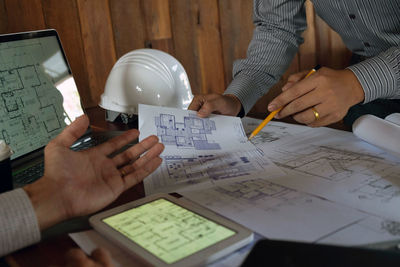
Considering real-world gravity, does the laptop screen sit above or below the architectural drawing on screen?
above

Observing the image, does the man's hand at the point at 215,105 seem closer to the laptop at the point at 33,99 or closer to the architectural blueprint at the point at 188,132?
the architectural blueprint at the point at 188,132

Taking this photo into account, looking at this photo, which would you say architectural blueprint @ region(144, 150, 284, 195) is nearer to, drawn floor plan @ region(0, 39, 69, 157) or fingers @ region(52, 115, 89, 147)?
fingers @ region(52, 115, 89, 147)

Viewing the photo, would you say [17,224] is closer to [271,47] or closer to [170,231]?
Answer: [170,231]

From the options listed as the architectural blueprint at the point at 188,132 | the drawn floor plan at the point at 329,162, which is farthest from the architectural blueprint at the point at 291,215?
the architectural blueprint at the point at 188,132

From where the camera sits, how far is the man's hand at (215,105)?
41.2 inches

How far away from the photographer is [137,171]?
2.42ft

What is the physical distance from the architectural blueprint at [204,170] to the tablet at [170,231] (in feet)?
0.33

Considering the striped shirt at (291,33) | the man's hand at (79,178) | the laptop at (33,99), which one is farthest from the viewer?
the striped shirt at (291,33)

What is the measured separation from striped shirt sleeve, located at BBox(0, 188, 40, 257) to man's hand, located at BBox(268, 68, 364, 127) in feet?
1.95

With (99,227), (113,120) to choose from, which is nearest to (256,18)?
(113,120)

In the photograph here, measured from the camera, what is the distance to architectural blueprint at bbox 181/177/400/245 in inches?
21.6

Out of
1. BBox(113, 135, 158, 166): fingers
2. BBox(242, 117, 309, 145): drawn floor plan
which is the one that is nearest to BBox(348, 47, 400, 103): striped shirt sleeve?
BBox(242, 117, 309, 145): drawn floor plan

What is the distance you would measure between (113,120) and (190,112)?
0.41 meters

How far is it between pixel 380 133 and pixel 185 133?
1.50 feet
